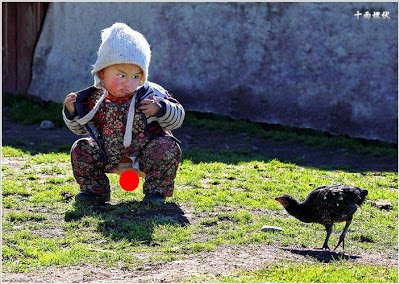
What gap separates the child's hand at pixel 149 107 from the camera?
6141 mm

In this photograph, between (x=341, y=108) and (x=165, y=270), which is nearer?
(x=165, y=270)

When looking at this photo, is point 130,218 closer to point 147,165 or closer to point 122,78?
point 147,165

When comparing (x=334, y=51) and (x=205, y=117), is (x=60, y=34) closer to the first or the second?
(x=205, y=117)

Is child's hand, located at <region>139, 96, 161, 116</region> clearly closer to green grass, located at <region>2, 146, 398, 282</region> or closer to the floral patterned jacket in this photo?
the floral patterned jacket

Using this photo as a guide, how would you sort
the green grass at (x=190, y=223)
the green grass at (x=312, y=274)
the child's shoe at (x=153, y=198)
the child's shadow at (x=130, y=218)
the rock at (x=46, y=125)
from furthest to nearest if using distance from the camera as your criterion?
1. the rock at (x=46, y=125)
2. the child's shoe at (x=153, y=198)
3. the child's shadow at (x=130, y=218)
4. the green grass at (x=190, y=223)
5. the green grass at (x=312, y=274)

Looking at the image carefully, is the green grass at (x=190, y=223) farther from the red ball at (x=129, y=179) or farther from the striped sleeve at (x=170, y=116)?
the striped sleeve at (x=170, y=116)

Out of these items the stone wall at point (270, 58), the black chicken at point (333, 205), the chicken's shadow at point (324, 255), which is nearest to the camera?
the chicken's shadow at point (324, 255)

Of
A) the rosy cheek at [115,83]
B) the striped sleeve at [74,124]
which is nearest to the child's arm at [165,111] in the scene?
the rosy cheek at [115,83]

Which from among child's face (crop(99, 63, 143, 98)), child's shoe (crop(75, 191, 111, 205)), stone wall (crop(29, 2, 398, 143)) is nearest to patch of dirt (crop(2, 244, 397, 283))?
child's shoe (crop(75, 191, 111, 205))

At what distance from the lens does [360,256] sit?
17.4ft

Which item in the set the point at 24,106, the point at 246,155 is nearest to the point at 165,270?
the point at 246,155

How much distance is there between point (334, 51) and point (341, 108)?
0.87 m

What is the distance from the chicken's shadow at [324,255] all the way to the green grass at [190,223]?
91mm

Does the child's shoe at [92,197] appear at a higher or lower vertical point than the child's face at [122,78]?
lower
